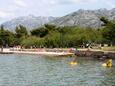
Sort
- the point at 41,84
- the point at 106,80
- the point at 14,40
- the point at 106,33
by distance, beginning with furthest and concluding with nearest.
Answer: the point at 14,40 → the point at 106,33 → the point at 106,80 → the point at 41,84

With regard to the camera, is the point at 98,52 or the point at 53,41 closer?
the point at 98,52

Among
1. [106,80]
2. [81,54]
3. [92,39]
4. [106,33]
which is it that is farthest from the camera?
[92,39]

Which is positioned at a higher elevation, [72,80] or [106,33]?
[106,33]

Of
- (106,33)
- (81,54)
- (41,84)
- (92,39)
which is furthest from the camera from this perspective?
(92,39)

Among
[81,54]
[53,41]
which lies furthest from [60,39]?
[81,54]

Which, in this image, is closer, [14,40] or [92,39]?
[92,39]

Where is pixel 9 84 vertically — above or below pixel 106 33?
below

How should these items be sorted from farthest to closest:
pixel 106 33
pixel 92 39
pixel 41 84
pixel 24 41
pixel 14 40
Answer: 1. pixel 14 40
2. pixel 24 41
3. pixel 92 39
4. pixel 106 33
5. pixel 41 84

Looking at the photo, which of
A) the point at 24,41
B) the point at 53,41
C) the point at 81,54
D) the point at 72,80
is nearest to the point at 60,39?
the point at 53,41

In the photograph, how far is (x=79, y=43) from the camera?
150625 millimetres

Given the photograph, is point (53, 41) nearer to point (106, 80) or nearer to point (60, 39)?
point (60, 39)

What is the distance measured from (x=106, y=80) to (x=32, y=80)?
944 centimetres

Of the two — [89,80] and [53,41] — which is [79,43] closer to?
[53,41]

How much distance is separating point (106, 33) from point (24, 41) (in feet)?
205
